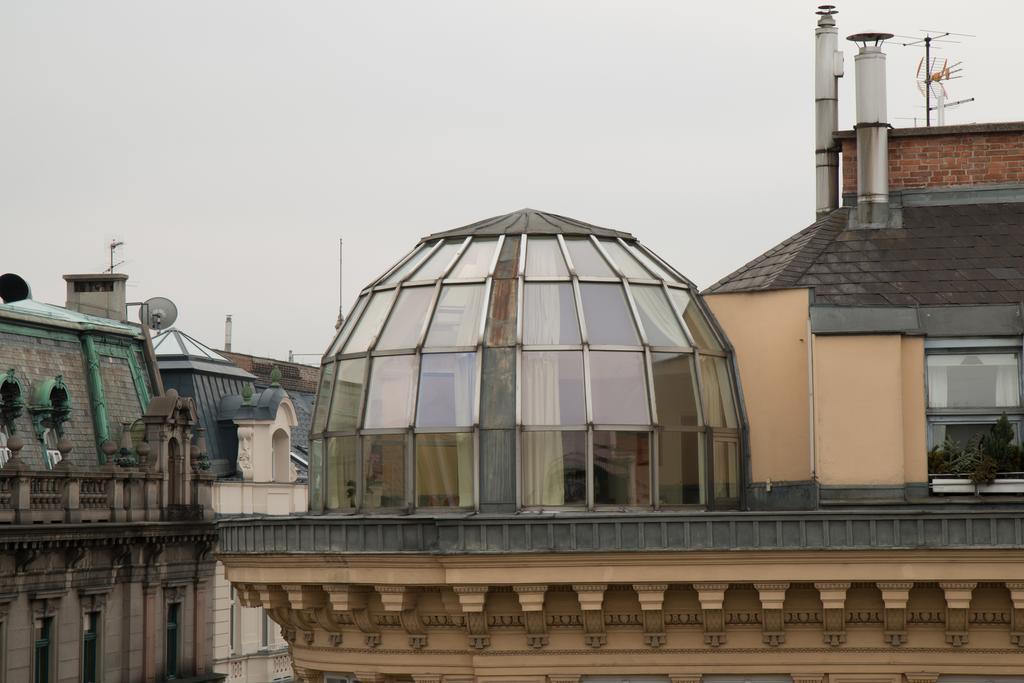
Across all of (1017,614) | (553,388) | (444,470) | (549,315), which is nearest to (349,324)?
(549,315)

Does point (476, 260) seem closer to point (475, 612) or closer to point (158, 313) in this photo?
point (475, 612)

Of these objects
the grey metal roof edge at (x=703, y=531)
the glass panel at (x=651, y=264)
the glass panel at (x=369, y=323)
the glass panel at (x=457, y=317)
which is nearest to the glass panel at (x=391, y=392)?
the glass panel at (x=457, y=317)

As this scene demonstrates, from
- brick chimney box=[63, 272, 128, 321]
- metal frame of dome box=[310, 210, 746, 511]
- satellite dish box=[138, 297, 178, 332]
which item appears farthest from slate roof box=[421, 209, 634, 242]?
satellite dish box=[138, 297, 178, 332]

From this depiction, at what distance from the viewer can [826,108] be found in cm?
3419

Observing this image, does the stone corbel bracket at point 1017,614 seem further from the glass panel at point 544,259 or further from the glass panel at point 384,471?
the glass panel at point 384,471

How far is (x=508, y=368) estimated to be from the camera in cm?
2788

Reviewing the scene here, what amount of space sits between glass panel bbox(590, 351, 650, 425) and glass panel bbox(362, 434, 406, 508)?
271cm

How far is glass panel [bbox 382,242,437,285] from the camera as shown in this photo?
99.0ft

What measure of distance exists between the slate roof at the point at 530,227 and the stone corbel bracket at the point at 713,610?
21.1 ft

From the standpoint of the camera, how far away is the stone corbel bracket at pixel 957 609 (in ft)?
84.0

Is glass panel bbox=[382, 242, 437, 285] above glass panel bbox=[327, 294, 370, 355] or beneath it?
above

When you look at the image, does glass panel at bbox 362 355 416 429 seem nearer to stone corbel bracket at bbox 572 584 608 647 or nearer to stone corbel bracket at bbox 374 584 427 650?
stone corbel bracket at bbox 374 584 427 650

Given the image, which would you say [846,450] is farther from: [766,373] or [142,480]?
[142,480]

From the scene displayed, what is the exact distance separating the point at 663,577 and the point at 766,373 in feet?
17.4
